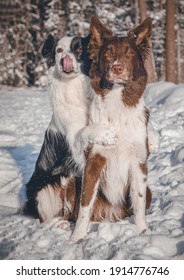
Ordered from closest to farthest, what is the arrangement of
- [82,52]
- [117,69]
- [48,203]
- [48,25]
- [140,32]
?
[117,69] < [140,32] < [48,203] < [82,52] < [48,25]

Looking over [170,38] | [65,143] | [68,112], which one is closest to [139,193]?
[65,143]

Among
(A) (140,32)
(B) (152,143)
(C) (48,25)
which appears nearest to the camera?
(A) (140,32)

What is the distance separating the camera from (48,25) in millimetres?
37094

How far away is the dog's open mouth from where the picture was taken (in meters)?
5.16

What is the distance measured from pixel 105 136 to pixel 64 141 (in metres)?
0.89

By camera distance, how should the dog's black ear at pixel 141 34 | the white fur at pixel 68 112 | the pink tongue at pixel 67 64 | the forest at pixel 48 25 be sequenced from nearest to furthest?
the dog's black ear at pixel 141 34
the white fur at pixel 68 112
the pink tongue at pixel 67 64
the forest at pixel 48 25

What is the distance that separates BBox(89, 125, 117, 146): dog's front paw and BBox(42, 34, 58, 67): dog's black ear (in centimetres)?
157

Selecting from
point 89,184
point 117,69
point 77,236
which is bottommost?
point 77,236

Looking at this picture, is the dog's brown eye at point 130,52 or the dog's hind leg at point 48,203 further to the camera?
the dog's hind leg at point 48,203

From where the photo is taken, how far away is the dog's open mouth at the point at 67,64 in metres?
5.16

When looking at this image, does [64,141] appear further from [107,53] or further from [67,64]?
[107,53]

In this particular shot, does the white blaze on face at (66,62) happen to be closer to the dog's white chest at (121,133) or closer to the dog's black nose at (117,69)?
the dog's white chest at (121,133)

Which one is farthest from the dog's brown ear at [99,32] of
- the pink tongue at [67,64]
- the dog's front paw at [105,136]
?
the dog's front paw at [105,136]

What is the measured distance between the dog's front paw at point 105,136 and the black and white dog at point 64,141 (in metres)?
0.34
